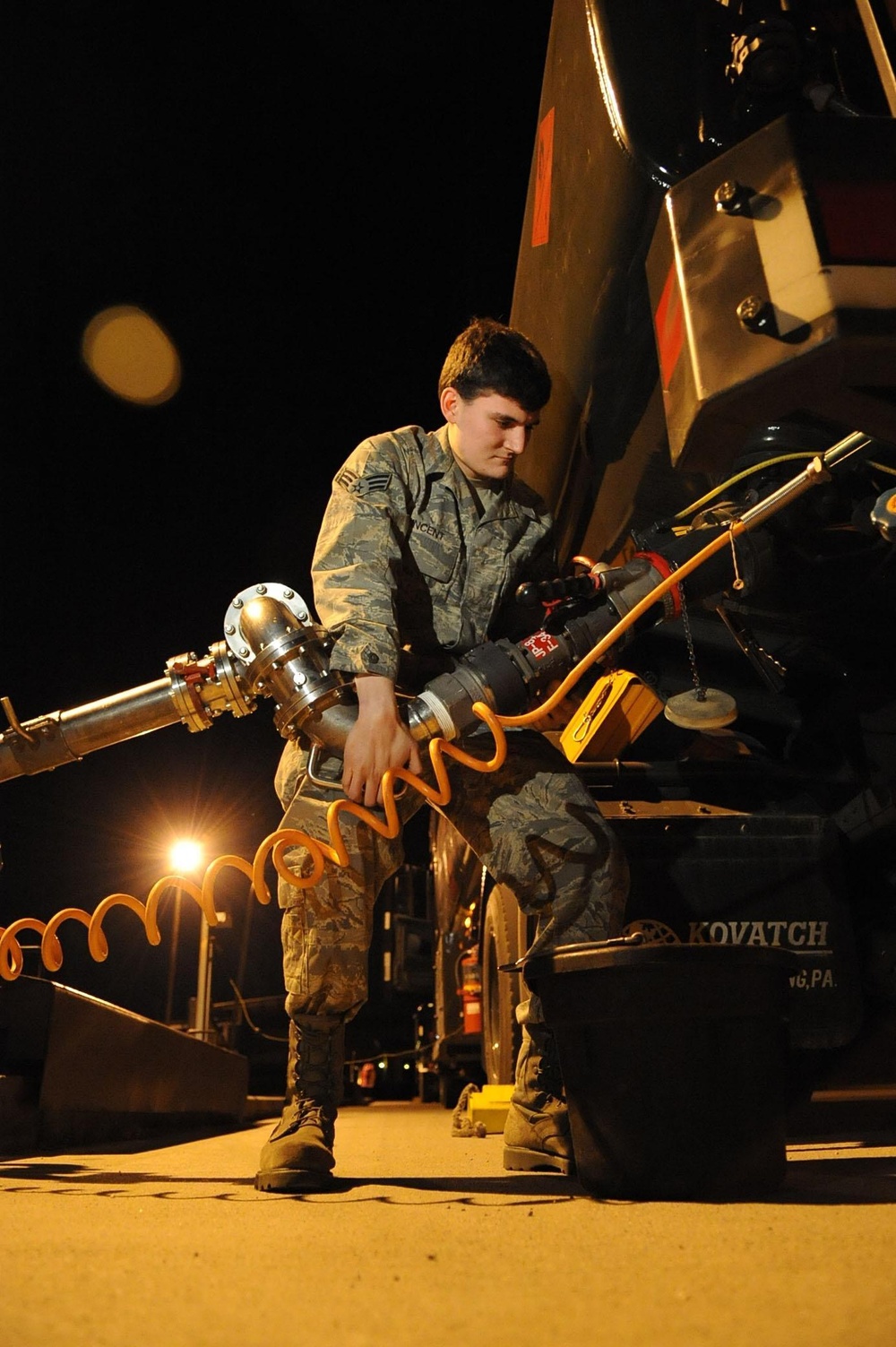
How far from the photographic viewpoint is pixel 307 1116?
8.05ft

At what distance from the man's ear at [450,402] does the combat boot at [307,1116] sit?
1.58 m

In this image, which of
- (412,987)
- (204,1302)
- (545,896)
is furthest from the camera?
(412,987)

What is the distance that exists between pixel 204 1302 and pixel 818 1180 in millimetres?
1484

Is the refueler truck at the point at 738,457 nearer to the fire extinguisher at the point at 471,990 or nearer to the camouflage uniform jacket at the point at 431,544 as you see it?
the camouflage uniform jacket at the point at 431,544

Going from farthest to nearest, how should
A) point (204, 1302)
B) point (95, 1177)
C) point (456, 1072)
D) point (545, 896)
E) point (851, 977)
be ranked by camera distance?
1. point (456, 1072)
2. point (851, 977)
3. point (95, 1177)
4. point (545, 896)
5. point (204, 1302)

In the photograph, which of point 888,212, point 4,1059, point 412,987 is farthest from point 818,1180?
point 412,987

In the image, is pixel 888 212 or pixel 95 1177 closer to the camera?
pixel 888 212

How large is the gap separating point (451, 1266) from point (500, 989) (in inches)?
116

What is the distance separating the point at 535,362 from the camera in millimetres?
2797

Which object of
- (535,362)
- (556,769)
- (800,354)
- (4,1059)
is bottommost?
(4,1059)

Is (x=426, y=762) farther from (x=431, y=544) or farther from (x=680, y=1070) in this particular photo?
(x=680, y=1070)

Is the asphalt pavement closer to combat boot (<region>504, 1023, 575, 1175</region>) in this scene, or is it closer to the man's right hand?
combat boot (<region>504, 1023, 575, 1175</region>)

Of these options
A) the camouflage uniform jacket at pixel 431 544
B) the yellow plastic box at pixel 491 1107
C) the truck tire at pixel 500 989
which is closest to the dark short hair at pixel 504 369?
the camouflage uniform jacket at pixel 431 544

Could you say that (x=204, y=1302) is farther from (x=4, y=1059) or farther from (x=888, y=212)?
(x=4, y=1059)
